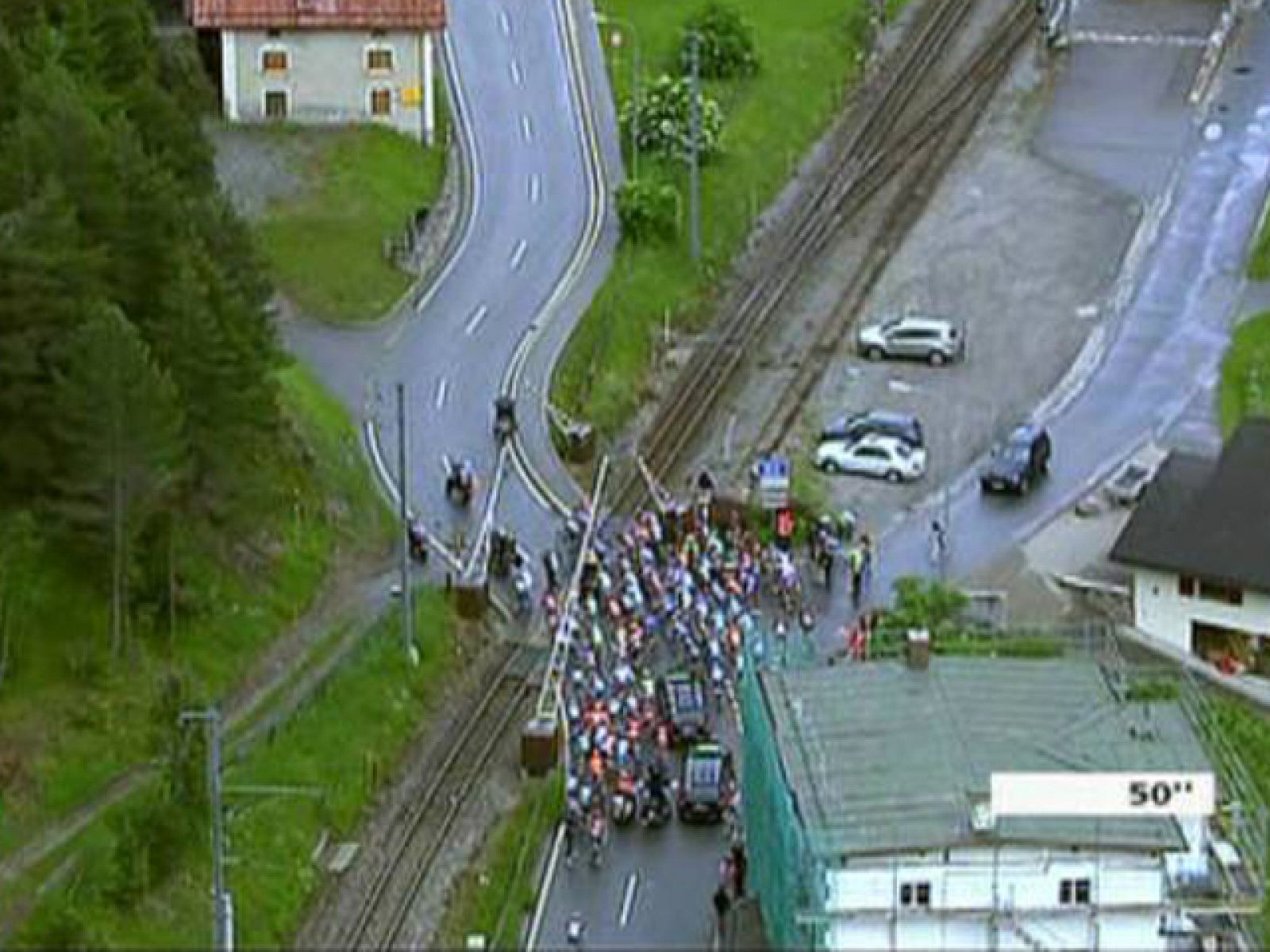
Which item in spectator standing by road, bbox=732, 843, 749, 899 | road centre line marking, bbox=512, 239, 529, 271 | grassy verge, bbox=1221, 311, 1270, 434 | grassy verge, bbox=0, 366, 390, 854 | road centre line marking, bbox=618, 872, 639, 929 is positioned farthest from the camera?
road centre line marking, bbox=512, 239, 529, 271

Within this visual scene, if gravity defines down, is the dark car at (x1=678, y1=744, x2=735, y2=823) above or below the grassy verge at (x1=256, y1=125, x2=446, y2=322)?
below

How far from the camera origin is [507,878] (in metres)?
76.8

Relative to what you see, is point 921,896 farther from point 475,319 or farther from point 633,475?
point 475,319

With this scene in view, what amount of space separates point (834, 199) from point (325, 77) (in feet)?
50.5

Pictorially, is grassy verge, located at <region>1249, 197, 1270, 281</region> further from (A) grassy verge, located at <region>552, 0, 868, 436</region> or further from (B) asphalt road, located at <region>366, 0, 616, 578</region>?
(B) asphalt road, located at <region>366, 0, 616, 578</region>

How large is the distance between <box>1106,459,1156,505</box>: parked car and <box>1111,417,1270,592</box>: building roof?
420 cm

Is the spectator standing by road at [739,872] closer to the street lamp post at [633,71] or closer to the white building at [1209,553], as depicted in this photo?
the white building at [1209,553]

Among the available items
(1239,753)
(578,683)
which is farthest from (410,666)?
(1239,753)

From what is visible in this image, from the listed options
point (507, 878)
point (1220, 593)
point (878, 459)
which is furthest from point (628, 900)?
point (878, 459)

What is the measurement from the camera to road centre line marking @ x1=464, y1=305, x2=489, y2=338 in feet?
334

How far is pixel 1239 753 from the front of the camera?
81250 mm

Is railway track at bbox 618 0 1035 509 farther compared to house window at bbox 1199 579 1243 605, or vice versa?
railway track at bbox 618 0 1035 509

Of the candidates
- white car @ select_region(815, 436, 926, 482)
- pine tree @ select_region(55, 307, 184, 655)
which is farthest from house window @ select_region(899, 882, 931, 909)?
white car @ select_region(815, 436, 926, 482)

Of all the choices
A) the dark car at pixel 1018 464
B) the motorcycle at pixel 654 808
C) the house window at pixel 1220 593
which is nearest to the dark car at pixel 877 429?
the dark car at pixel 1018 464
